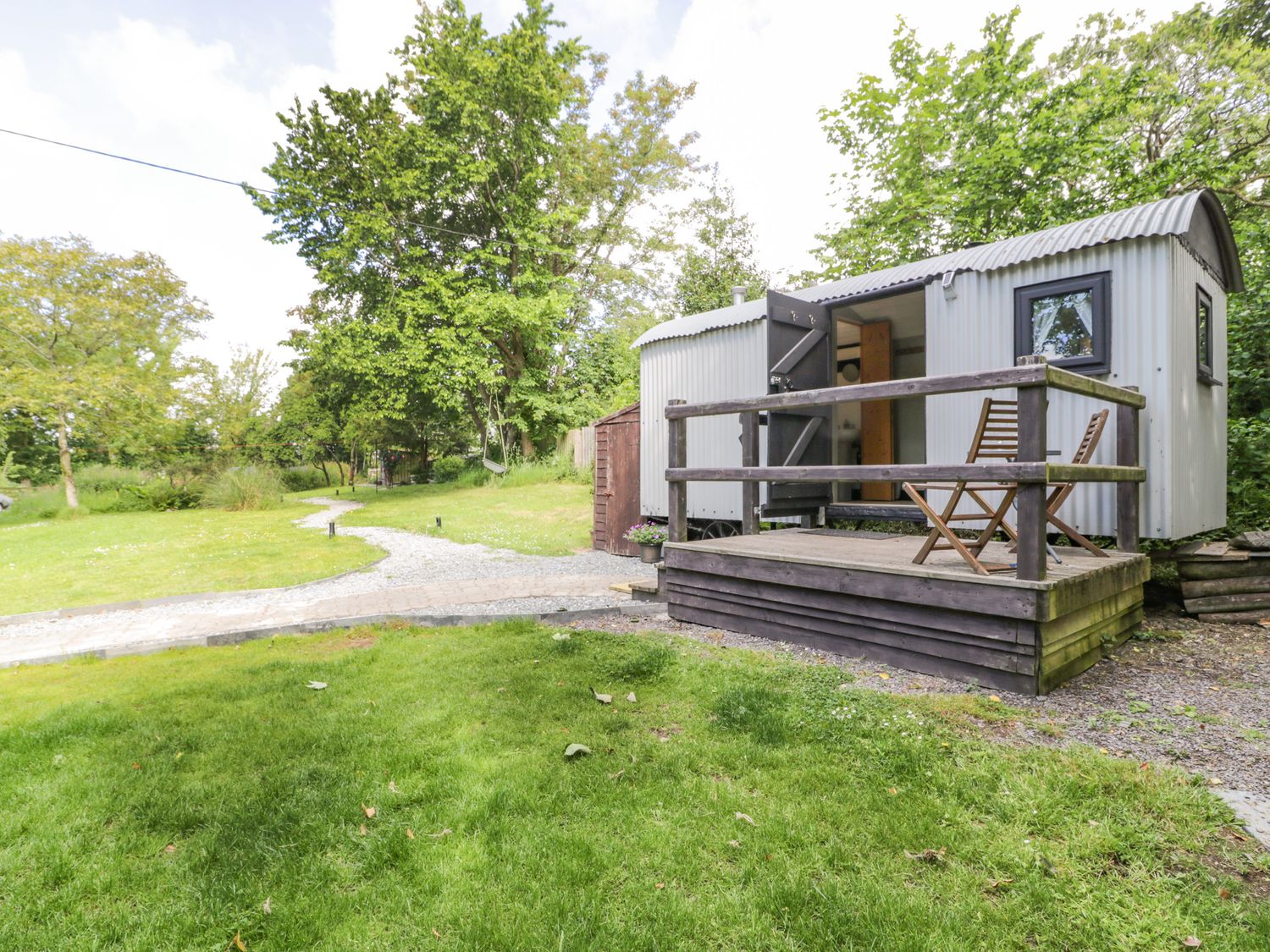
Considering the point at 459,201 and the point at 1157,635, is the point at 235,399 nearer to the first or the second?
the point at 459,201

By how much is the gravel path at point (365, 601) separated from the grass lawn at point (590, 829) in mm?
1705

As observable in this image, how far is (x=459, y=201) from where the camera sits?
1820cm

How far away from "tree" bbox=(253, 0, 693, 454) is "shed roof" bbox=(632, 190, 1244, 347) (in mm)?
12157

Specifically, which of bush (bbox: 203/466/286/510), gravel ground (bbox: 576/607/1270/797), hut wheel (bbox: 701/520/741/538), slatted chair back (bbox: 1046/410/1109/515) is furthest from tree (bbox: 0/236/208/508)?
slatted chair back (bbox: 1046/410/1109/515)

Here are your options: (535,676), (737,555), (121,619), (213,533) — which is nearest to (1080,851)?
(535,676)

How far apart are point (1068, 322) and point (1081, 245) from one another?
23.8 inches

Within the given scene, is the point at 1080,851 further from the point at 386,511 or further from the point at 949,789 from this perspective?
the point at 386,511

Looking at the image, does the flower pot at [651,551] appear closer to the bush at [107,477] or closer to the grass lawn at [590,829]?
the grass lawn at [590,829]

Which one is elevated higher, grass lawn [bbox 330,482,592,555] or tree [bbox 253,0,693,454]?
tree [bbox 253,0,693,454]

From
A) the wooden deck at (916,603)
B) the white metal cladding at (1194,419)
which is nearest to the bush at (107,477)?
the wooden deck at (916,603)

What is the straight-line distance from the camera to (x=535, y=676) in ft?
10.9

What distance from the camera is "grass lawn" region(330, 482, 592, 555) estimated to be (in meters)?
9.86

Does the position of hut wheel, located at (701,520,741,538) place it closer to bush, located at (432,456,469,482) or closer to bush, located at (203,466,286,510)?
bush, located at (203,466,286,510)

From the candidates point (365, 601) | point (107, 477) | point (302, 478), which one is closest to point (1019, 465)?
point (365, 601)
